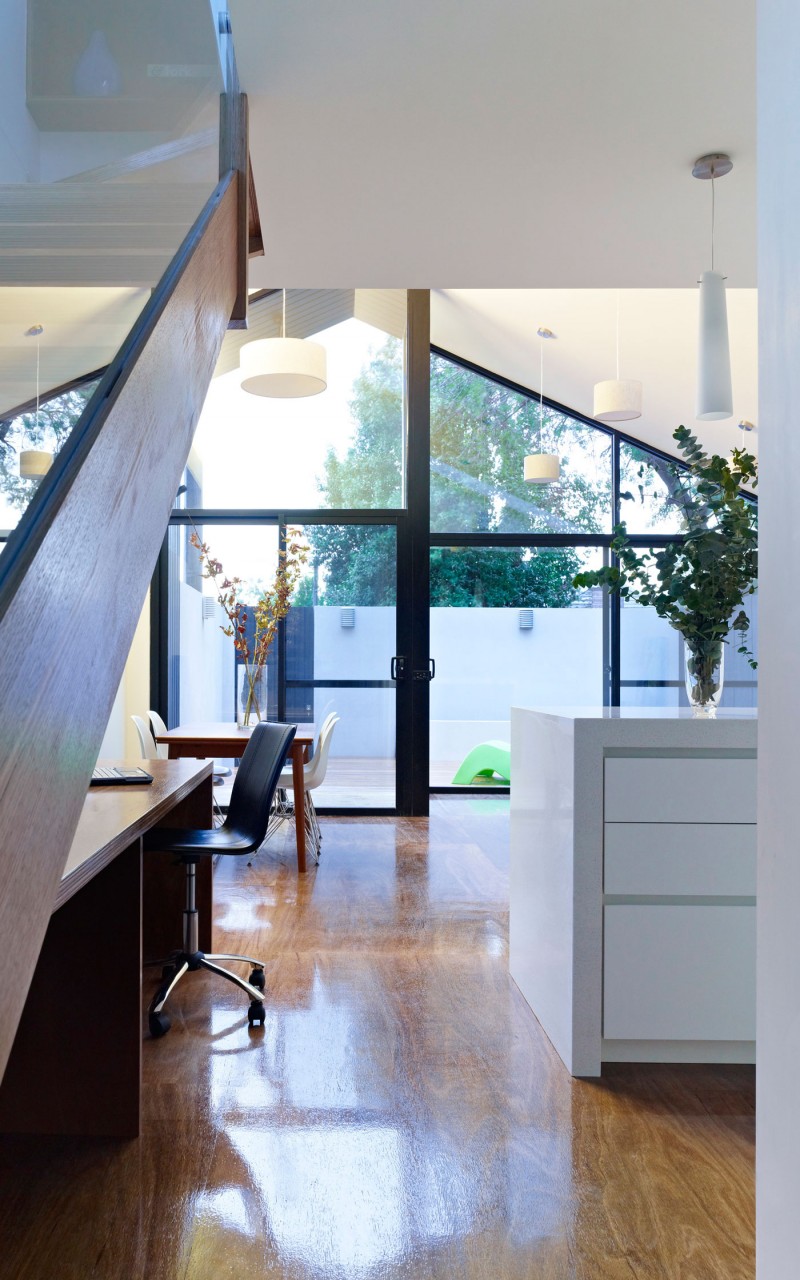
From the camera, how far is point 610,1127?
220 centimetres

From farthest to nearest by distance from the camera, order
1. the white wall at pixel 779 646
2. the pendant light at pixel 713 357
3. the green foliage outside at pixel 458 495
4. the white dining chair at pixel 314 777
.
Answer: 1. the green foliage outside at pixel 458 495
2. the white dining chair at pixel 314 777
3. the pendant light at pixel 713 357
4. the white wall at pixel 779 646

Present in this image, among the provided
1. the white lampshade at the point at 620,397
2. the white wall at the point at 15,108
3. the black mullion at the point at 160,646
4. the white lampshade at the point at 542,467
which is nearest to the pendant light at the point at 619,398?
the white lampshade at the point at 620,397

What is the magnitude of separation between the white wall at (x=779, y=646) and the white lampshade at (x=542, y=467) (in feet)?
19.9

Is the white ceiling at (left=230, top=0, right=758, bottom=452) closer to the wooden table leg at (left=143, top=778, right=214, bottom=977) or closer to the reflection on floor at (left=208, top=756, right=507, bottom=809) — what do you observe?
the wooden table leg at (left=143, top=778, right=214, bottom=977)

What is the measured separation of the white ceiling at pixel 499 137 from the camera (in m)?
2.42

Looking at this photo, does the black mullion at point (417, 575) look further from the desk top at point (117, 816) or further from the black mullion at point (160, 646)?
the desk top at point (117, 816)

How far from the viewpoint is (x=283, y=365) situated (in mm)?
4961

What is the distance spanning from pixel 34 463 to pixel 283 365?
4.36 m

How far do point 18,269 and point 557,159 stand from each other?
263 cm

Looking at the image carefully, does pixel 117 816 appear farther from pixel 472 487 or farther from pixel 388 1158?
pixel 472 487

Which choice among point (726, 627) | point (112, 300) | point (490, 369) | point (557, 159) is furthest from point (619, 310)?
Answer: point (112, 300)

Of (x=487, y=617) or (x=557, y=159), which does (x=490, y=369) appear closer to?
(x=487, y=617)

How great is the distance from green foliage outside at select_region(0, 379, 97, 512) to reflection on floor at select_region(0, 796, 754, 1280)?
1.46 metres

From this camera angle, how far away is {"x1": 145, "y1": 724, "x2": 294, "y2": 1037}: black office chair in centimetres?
284
